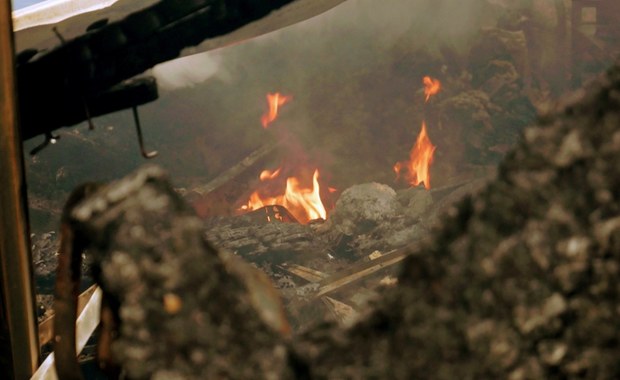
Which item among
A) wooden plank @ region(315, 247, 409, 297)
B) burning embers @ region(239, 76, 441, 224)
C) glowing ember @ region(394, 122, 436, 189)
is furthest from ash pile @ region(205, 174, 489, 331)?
glowing ember @ region(394, 122, 436, 189)

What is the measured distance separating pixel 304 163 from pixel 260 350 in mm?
9923

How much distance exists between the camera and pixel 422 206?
861 cm

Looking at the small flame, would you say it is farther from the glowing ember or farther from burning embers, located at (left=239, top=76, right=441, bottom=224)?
the glowing ember

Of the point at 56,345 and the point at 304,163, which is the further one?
the point at 304,163

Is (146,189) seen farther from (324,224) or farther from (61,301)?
(324,224)

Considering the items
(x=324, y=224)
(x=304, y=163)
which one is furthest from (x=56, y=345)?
(x=304, y=163)

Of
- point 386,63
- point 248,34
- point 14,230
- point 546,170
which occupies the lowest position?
point 386,63

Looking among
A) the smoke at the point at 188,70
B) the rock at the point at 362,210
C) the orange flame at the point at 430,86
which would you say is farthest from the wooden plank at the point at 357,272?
the smoke at the point at 188,70

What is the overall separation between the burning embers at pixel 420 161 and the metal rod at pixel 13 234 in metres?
8.49

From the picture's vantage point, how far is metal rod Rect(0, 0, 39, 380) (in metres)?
1.92

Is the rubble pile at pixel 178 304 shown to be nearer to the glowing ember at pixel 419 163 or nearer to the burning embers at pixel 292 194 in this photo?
the burning embers at pixel 292 194

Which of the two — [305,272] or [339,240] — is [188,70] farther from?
[305,272]

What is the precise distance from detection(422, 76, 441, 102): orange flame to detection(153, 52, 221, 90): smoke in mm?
4045

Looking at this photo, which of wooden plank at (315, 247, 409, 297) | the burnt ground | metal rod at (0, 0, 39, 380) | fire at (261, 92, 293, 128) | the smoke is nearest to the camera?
the burnt ground
